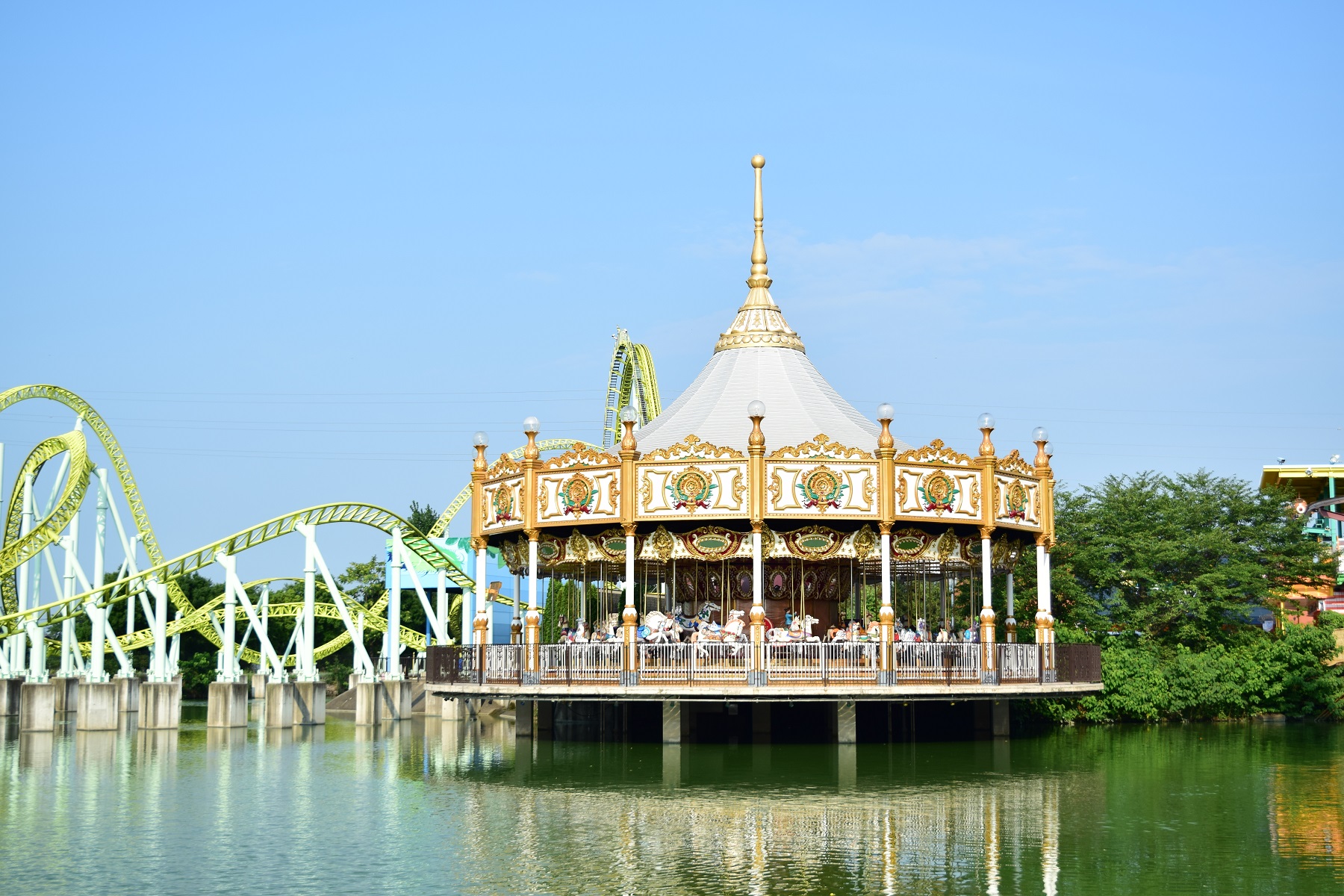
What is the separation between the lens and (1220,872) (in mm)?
14781

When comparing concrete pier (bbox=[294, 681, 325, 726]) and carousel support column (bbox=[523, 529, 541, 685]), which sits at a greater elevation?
carousel support column (bbox=[523, 529, 541, 685])

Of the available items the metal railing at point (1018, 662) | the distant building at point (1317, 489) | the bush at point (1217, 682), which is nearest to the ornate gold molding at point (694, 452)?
the metal railing at point (1018, 662)

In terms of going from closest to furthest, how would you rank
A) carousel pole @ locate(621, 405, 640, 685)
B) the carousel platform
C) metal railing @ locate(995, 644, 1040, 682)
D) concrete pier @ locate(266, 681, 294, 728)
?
1. the carousel platform
2. carousel pole @ locate(621, 405, 640, 685)
3. metal railing @ locate(995, 644, 1040, 682)
4. concrete pier @ locate(266, 681, 294, 728)

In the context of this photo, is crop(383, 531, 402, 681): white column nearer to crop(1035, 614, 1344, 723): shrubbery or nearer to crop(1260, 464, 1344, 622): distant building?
crop(1035, 614, 1344, 723): shrubbery

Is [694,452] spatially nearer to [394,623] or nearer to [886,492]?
[886,492]

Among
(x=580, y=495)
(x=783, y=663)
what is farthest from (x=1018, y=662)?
(x=580, y=495)

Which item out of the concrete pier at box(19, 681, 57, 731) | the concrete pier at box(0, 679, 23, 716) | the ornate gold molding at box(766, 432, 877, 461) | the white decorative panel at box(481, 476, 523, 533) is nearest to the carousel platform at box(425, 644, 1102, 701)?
the white decorative panel at box(481, 476, 523, 533)

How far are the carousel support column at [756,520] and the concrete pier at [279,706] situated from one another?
1502cm

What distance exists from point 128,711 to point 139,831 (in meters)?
28.3

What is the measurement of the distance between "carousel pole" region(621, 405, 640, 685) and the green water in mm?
1727

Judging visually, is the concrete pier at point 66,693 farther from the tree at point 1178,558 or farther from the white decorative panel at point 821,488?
the tree at point 1178,558

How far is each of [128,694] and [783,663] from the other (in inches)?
996

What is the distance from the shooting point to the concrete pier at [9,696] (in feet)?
144

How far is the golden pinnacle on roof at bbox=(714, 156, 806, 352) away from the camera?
34.3m
